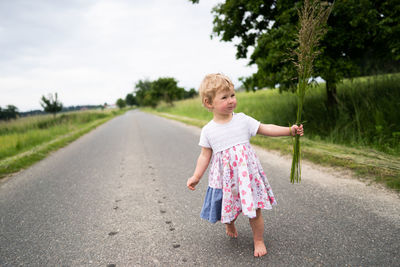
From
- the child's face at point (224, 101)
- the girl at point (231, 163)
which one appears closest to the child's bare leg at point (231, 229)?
the girl at point (231, 163)

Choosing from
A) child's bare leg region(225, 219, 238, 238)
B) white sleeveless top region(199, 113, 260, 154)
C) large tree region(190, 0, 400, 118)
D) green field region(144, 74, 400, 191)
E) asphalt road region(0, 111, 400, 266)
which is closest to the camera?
asphalt road region(0, 111, 400, 266)

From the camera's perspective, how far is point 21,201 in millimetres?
3467

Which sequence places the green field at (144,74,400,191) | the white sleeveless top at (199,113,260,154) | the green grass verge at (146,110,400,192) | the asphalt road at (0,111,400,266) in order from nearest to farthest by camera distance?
the asphalt road at (0,111,400,266) < the white sleeveless top at (199,113,260,154) < the green grass verge at (146,110,400,192) < the green field at (144,74,400,191)

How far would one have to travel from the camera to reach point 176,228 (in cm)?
239

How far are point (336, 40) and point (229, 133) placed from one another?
14.9 feet

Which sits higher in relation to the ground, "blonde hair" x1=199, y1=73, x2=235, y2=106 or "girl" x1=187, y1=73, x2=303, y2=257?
"blonde hair" x1=199, y1=73, x2=235, y2=106

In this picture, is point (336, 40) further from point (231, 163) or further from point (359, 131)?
point (231, 163)

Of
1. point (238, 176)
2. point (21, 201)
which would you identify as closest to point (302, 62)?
point (238, 176)

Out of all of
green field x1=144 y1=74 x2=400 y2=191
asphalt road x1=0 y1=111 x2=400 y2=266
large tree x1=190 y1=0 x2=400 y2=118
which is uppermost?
large tree x1=190 y1=0 x2=400 y2=118

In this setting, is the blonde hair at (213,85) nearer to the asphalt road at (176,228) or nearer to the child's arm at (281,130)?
the child's arm at (281,130)

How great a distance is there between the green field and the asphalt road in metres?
0.61

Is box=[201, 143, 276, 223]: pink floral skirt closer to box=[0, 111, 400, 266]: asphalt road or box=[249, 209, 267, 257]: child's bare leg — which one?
box=[249, 209, 267, 257]: child's bare leg

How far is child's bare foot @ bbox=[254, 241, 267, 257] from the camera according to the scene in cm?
188

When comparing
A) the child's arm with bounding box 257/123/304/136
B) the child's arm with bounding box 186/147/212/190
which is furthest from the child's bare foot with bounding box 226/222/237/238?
the child's arm with bounding box 257/123/304/136
